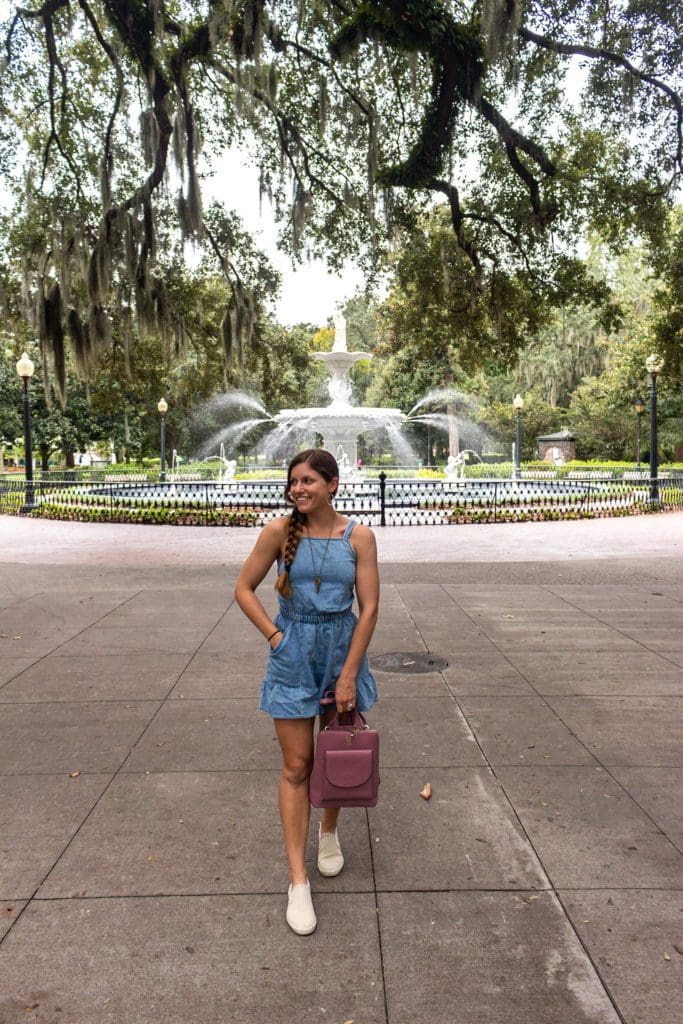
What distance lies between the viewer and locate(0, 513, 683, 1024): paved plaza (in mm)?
2344

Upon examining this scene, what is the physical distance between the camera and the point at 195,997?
90.5 inches

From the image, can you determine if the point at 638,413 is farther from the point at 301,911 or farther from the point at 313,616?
the point at 301,911

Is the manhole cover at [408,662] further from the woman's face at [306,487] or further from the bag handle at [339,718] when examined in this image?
the woman's face at [306,487]

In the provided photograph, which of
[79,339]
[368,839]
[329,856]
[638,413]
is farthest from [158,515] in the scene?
[638,413]

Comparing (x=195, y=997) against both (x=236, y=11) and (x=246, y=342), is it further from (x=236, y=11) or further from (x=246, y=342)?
(x=246, y=342)

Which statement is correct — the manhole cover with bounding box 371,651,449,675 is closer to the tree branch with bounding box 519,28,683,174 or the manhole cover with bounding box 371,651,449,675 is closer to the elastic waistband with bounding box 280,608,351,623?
the elastic waistband with bounding box 280,608,351,623

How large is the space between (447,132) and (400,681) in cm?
914

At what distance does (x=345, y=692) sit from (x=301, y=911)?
2.54 feet

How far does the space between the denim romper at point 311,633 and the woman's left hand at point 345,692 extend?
92mm

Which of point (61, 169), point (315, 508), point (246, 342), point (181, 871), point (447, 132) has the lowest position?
point (181, 871)

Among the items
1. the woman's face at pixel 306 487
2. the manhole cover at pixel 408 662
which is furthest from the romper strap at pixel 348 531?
the manhole cover at pixel 408 662

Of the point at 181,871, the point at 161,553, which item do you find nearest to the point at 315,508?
the point at 181,871

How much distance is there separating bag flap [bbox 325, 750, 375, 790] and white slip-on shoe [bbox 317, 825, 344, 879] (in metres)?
0.50

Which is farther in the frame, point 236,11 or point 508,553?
point 508,553
